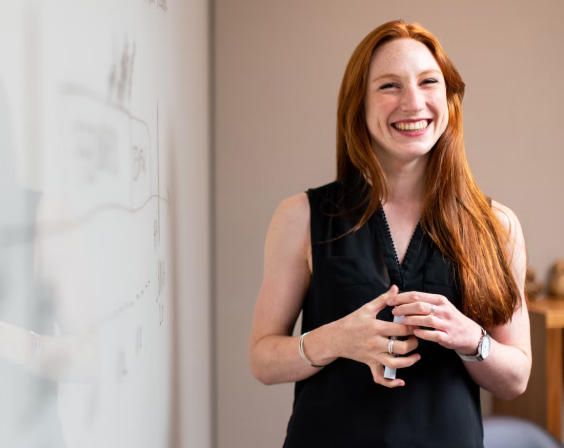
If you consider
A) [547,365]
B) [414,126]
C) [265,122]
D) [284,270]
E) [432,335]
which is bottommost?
[547,365]

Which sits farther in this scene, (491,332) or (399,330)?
(491,332)

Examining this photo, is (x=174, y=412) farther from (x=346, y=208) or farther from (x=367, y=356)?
(x=346, y=208)

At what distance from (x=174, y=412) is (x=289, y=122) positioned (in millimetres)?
1657

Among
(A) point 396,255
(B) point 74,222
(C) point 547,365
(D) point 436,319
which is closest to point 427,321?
(D) point 436,319

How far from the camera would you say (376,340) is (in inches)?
45.9

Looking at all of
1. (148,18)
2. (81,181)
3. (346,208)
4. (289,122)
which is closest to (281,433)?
(289,122)

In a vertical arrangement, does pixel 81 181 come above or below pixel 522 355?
above

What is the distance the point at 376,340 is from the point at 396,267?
0.83ft

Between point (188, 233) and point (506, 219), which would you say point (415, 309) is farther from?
point (188, 233)

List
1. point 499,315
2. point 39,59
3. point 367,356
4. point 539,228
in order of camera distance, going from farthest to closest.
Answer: point 539,228 → point 499,315 → point 367,356 → point 39,59

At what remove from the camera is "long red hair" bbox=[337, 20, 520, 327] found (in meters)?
1.35

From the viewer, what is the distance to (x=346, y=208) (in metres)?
1.45

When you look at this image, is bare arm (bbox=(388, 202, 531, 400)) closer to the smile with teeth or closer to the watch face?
the watch face

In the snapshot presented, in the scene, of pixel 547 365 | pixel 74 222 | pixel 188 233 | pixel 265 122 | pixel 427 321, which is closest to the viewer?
pixel 74 222
